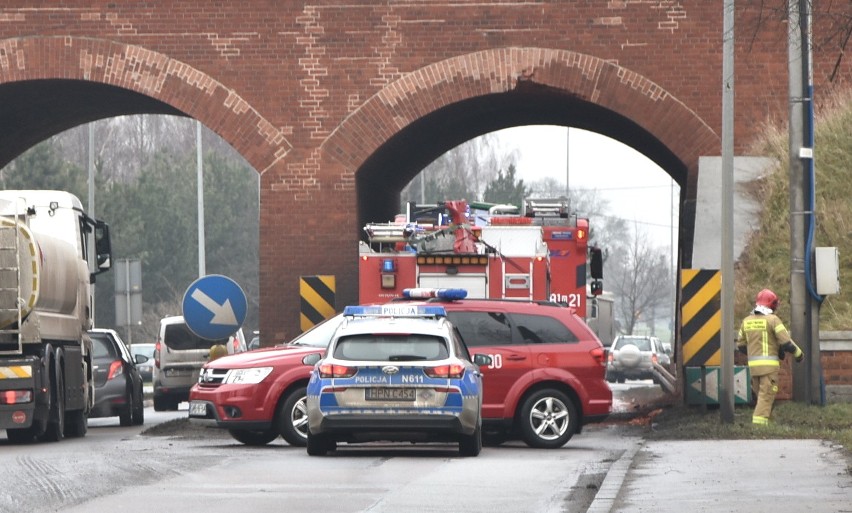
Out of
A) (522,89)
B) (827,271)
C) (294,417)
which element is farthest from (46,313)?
(522,89)

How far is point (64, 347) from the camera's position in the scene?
21609 mm

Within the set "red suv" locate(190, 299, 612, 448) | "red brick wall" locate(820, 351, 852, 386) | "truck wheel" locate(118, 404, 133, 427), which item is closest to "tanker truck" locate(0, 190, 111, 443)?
"red suv" locate(190, 299, 612, 448)

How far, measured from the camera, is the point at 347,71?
28.4 metres

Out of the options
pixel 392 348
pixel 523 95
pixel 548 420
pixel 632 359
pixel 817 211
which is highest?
pixel 523 95

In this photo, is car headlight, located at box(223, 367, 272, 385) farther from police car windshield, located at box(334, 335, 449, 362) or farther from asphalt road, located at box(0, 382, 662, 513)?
police car windshield, located at box(334, 335, 449, 362)

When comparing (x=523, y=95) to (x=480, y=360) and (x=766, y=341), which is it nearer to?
(x=766, y=341)

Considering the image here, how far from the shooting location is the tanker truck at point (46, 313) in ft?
63.5

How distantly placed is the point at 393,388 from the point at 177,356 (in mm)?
15218

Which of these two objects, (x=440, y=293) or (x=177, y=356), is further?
(x=177, y=356)

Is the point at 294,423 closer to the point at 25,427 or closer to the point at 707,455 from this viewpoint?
the point at 25,427

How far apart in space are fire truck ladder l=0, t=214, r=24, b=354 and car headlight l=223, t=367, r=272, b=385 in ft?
7.80

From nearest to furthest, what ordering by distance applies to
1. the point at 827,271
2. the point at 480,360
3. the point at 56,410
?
the point at 480,360, the point at 56,410, the point at 827,271

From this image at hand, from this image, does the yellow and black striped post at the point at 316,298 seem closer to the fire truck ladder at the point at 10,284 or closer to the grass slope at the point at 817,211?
the grass slope at the point at 817,211

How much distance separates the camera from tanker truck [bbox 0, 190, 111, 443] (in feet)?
63.5
